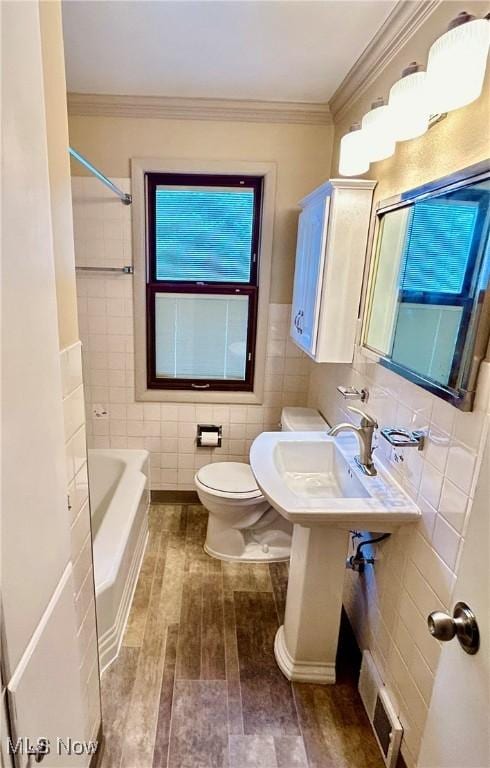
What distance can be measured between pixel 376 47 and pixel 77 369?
169 centimetres

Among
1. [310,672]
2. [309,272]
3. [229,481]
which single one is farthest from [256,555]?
[309,272]

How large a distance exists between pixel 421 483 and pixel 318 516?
34 cm

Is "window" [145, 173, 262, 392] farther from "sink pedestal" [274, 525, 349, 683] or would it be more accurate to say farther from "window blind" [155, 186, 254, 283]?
"sink pedestal" [274, 525, 349, 683]

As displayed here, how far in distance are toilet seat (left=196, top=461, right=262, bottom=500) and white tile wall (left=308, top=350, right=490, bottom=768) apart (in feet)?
2.43

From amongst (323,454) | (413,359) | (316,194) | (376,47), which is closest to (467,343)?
(413,359)

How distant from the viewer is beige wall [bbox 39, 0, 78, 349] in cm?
85

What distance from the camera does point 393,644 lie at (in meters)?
1.39

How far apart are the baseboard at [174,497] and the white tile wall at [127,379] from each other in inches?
2.3

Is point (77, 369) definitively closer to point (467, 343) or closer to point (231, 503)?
point (467, 343)

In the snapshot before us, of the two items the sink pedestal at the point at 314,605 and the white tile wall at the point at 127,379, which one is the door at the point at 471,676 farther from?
the white tile wall at the point at 127,379

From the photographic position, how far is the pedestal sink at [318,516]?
130 cm

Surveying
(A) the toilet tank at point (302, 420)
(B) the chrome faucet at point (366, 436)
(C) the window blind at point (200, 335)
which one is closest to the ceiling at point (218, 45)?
(C) the window blind at point (200, 335)

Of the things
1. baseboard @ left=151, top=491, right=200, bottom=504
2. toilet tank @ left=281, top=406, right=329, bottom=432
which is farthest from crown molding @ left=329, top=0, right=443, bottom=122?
baseboard @ left=151, top=491, right=200, bottom=504

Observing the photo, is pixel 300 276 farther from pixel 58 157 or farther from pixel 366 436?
pixel 58 157
